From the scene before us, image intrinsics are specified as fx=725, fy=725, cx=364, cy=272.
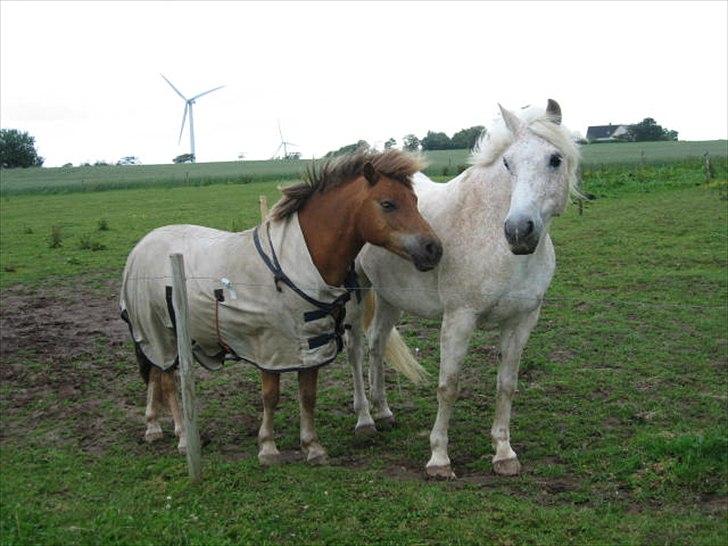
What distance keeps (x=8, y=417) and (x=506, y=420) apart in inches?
175

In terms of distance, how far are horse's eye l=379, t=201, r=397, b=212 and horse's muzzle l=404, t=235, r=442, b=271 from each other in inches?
10.2

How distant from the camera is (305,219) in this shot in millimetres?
5426

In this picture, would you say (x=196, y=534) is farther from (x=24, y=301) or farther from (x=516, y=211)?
(x=24, y=301)

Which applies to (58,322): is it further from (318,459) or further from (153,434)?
(318,459)

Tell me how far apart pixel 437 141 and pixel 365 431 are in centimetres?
6053

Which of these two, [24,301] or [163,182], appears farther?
[163,182]

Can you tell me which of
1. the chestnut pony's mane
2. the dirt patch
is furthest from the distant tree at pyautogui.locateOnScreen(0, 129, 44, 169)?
the chestnut pony's mane

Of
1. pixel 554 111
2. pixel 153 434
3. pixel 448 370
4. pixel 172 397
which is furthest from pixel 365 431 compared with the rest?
pixel 554 111

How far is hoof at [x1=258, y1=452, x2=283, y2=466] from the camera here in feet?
18.0

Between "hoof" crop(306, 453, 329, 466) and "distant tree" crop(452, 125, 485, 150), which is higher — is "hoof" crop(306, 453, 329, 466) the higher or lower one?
the lower one

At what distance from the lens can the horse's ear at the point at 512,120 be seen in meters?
4.80

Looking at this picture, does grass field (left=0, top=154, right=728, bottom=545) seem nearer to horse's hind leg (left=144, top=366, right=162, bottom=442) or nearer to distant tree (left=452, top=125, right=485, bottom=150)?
horse's hind leg (left=144, top=366, right=162, bottom=442)

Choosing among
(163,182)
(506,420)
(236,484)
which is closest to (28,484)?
(236,484)

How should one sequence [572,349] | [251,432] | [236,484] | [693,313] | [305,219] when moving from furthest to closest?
1. [693,313]
2. [572,349]
3. [251,432]
4. [305,219]
5. [236,484]
